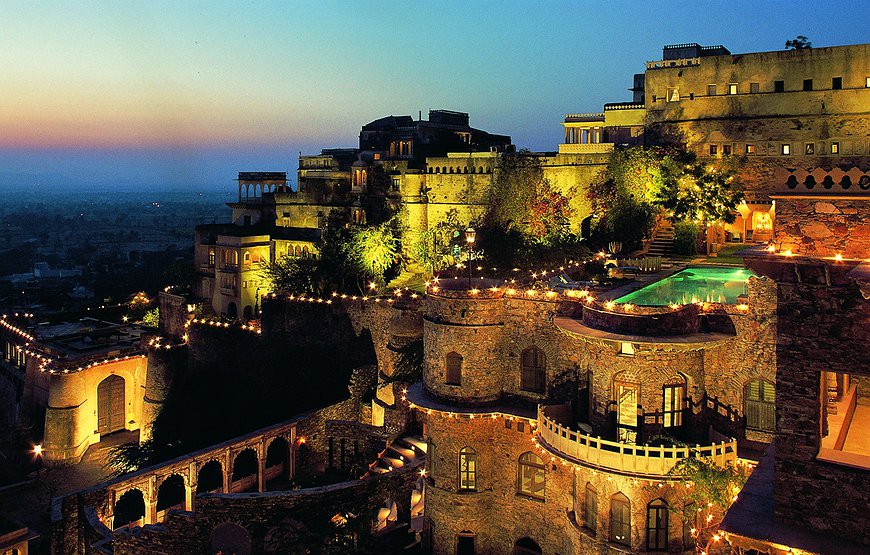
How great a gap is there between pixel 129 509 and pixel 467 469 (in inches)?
574

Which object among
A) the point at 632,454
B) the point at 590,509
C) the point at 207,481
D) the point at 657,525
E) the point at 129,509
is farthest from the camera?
the point at 207,481

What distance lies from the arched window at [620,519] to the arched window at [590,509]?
46 centimetres

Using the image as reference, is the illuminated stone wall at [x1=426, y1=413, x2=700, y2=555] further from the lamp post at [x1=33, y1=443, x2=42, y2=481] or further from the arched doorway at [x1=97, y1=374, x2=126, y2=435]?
the arched doorway at [x1=97, y1=374, x2=126, y2=435]

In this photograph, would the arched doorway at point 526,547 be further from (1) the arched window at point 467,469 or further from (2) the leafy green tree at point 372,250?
(2) the leafy green tree at point 372,250

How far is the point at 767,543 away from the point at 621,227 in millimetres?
24274

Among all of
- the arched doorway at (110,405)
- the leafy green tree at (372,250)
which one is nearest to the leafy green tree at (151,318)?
the arched doorway at (110,405)

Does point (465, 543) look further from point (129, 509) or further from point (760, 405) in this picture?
point (129, 509)

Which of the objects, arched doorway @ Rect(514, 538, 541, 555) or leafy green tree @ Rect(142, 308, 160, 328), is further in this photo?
leafy green tree @ Rect(142, 308, 160, 328)

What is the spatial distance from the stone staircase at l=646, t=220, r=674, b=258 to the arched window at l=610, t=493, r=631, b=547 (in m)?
15.4

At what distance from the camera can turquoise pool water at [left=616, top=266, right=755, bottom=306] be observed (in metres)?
18.2

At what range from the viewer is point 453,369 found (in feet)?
Result: 69.2

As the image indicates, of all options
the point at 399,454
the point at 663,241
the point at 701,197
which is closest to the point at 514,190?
the point at 663,241

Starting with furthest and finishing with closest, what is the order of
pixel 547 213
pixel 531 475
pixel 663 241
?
pixel 547 213, pixel 663 241, pixel 531 475

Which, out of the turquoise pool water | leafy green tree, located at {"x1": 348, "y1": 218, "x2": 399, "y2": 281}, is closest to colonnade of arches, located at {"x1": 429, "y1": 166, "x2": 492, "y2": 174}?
leafy green tree, located at {"x1": 348, "y1": 218, "x2": 399, "y2": 281}
